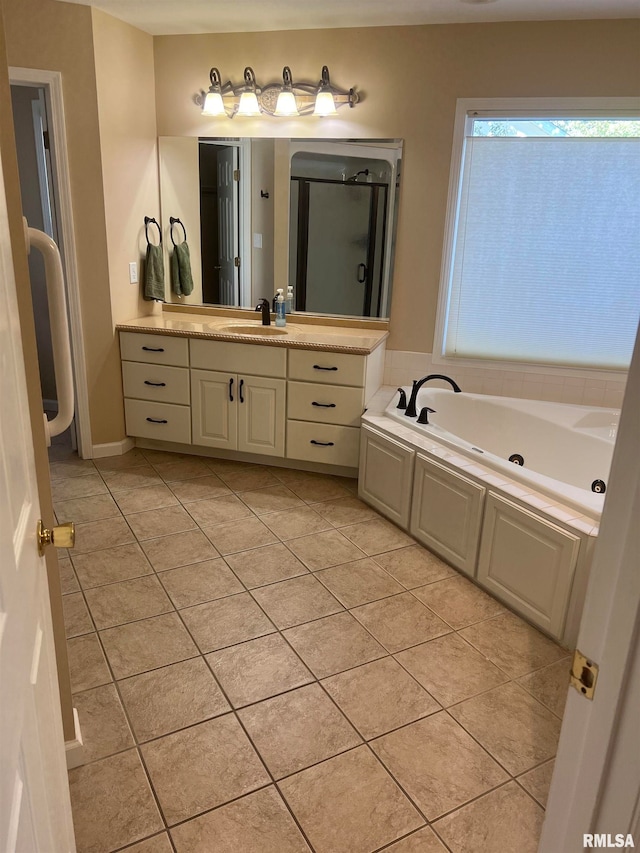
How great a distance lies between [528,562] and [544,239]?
1896 millimetres

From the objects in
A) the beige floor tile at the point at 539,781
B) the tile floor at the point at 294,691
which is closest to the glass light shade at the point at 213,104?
the tile floor at the point at 294,691

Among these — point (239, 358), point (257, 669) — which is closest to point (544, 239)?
point (239, 358)

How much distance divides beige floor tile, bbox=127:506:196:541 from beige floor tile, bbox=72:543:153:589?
0.15m

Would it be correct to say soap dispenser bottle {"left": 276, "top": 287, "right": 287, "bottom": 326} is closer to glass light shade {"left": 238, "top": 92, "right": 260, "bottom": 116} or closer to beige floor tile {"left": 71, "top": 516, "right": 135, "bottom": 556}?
glass light shade {"left": 238, "top": 92, "right": 260, "bottom": 116}

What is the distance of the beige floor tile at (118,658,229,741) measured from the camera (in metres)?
1.99

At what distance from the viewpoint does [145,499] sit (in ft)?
11.5

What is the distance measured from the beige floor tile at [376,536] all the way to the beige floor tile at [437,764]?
3.56 ft

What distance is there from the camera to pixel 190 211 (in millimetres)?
4109

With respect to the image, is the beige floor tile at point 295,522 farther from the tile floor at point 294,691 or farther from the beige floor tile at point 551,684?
the beige floor tile at point 551,684

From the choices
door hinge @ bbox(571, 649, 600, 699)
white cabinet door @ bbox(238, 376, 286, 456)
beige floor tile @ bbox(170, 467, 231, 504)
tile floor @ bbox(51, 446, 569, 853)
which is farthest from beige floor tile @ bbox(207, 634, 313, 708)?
white cabinet door @ bbox(238, 376, 286, 456)

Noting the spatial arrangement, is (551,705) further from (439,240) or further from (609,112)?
(609,112)

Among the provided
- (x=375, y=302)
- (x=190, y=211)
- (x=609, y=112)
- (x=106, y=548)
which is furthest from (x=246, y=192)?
(x=106, y=548)

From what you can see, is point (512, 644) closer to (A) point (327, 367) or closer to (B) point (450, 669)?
(B) point (450, 669)

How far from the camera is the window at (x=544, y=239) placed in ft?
11.0
